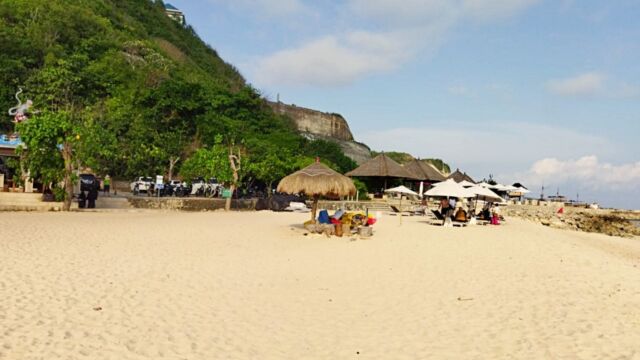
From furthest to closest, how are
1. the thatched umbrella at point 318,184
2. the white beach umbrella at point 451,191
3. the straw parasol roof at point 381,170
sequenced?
the straw parasol roof at point 381,170
the white beach umbrella at point 451,191
the thatched umbrella at point 318,184

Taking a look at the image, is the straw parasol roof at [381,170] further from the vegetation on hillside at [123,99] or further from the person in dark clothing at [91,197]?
the person in dark clothing at [91,197]

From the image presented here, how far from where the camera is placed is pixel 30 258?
971cm

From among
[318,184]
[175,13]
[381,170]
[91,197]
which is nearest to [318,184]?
[318,184]

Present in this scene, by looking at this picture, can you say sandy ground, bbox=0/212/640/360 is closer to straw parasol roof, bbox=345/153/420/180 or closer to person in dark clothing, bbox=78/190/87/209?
person in dark clothing, bbox=78/190/87/209

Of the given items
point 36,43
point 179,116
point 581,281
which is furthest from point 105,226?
point 36,43

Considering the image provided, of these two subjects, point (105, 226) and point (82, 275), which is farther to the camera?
point (105, 226)

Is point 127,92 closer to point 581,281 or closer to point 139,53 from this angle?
point 139,53

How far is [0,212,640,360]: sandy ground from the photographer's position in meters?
5.67

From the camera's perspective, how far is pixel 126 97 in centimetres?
4306

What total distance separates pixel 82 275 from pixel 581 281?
31.0 feet

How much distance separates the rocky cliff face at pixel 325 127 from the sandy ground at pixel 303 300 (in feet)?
202

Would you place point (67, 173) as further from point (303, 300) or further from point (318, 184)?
point (303, 300)

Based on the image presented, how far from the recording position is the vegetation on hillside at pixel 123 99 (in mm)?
33500

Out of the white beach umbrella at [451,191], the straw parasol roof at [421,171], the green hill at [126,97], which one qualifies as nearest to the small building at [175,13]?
the green hill at [126,97]
